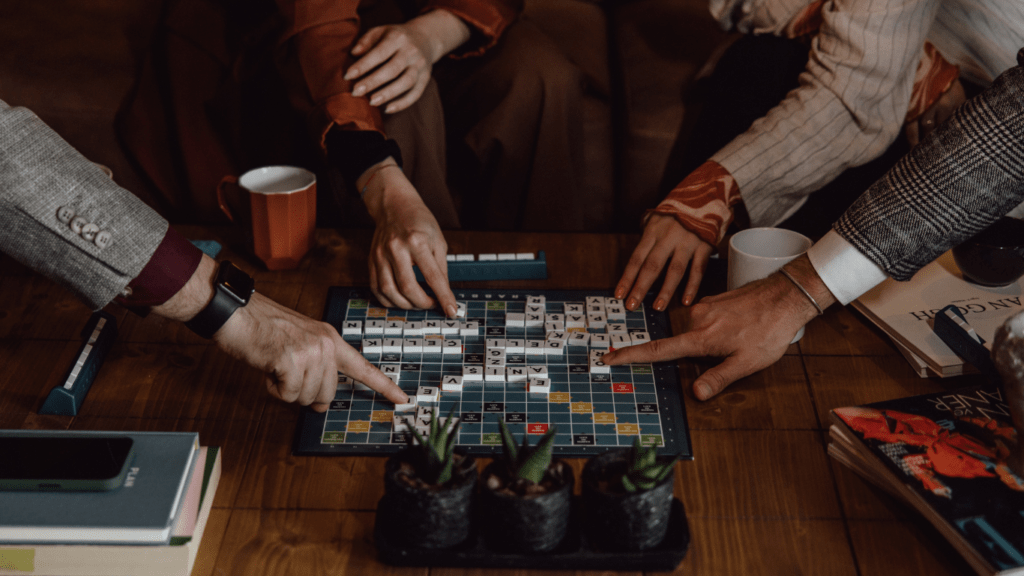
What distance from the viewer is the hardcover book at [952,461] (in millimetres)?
768

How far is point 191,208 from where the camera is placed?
2.26m

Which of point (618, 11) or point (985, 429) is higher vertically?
point (985, 429)

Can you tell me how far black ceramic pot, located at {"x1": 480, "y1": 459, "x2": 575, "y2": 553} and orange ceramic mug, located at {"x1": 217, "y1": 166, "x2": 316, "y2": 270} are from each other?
2.29 feet

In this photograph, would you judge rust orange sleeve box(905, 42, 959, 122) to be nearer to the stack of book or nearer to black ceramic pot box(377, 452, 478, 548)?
black ceramic pot box(377, 452, 478, 548)

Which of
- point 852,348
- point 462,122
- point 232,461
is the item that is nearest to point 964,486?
point 852,348

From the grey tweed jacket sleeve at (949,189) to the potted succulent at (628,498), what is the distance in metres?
0.55

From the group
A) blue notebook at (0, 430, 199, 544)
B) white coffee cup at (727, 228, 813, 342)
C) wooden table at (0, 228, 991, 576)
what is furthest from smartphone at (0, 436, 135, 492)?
white coffee cup at (727, 228, 813, 342)

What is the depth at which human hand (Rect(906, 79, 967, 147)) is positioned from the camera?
1.56m

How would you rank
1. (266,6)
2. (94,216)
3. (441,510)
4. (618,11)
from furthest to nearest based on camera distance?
1. (618,11)
2. (266,6)
3. (94,216)
4. (441,510)

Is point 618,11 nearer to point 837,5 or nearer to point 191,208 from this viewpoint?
point 837,5

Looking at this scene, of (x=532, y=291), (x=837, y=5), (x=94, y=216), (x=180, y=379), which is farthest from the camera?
(x=837, y=5)

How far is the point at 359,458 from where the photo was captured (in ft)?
3.12

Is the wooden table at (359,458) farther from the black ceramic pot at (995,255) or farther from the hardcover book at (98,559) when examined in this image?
the black ceramic pot at (995,255)

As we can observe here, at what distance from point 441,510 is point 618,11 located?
225 centimetres
